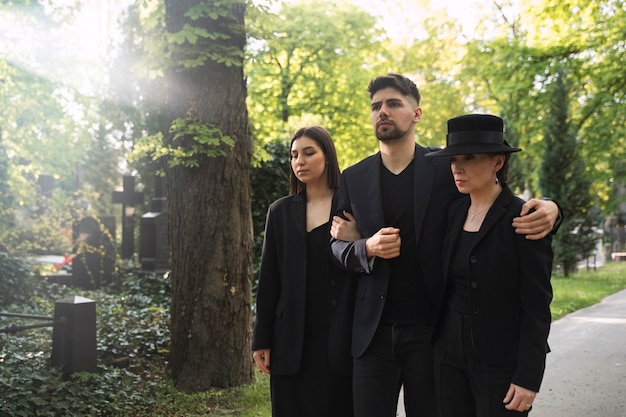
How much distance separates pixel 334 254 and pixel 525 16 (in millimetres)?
15838

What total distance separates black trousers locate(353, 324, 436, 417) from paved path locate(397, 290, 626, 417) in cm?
259

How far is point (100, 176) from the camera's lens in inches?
1651

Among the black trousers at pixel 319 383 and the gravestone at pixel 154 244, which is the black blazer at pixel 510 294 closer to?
the black trousers at pixel 319 383

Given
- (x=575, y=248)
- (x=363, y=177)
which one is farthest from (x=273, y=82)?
(x=363, y=177)

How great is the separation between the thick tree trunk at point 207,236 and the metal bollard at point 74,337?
770mm

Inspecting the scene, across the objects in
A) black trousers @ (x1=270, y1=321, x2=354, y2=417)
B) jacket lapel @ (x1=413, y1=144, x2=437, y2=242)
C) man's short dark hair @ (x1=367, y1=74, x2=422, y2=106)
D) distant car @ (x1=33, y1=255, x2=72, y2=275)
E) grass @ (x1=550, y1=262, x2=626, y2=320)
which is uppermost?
man's short dark hair @ (x1=367, y1=74, x2=422, y2=106)

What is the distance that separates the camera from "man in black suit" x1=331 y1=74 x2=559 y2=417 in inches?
119

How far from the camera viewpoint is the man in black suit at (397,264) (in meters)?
3.01

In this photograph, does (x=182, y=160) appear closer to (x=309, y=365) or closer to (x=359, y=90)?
(x=309, y=365)

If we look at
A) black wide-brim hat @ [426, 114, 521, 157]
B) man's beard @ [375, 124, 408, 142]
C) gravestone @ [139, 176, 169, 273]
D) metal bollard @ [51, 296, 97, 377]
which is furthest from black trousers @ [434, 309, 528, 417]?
gravestone @ [139, 176, 169, 273]

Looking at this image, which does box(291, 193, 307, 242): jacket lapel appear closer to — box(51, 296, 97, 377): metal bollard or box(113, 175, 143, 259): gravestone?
box(51, 296, 97, 377): metal bollard

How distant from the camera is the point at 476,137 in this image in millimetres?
2818

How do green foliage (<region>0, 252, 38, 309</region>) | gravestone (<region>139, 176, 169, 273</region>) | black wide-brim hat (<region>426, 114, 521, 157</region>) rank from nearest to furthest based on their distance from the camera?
1. black wide-brim hat (<region>426, 114, 521, 157</region>)
2. green foliage (<region>0, 252, 38, 309</region>)
3. gravestone (<region>139, 176, 169, 273</region>)

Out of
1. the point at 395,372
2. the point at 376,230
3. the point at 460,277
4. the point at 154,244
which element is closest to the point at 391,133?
the point at 376,230
